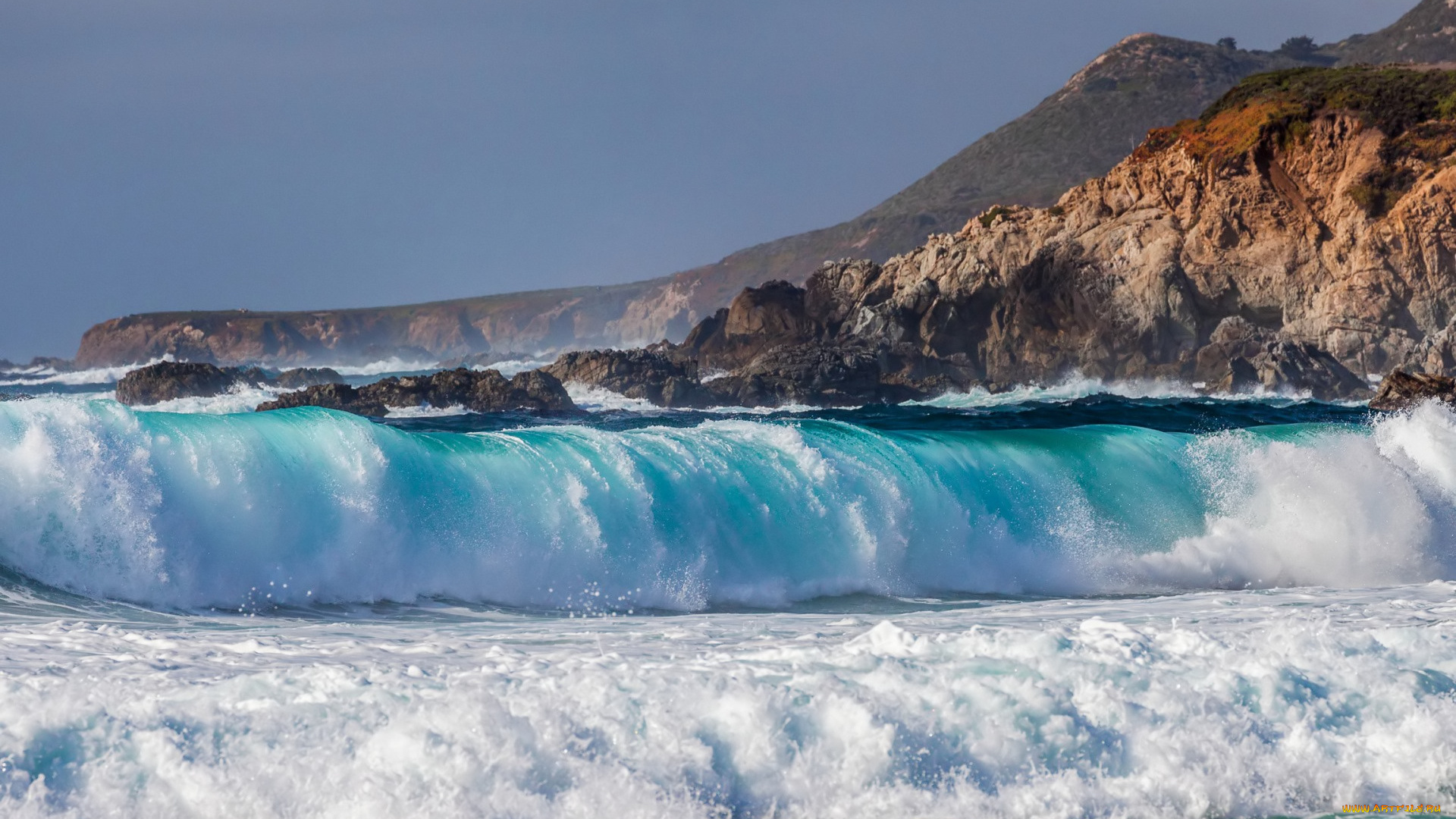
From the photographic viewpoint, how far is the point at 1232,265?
3966 centimetres

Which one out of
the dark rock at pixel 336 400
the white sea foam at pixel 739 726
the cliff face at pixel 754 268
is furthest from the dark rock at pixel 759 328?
the cliff face at pixel 754 268

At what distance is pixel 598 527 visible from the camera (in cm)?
1031

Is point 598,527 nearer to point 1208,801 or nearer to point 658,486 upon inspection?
point 658,486

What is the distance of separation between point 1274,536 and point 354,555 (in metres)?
9.32

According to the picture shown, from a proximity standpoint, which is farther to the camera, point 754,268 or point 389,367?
point 754,268

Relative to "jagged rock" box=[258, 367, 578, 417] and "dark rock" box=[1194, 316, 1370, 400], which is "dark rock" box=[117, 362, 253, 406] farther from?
"dark rock" box=[1194, 316, 1370, 400]

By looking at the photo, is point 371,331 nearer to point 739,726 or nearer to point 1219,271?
point 1219,271

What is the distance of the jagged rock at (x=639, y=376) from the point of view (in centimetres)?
3522

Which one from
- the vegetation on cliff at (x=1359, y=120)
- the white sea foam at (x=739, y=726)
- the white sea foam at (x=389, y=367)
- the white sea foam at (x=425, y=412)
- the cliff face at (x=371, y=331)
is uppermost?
the vegetation on cliff at (x=1359, y=120)

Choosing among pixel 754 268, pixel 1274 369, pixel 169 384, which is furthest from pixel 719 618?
pixel 754 268

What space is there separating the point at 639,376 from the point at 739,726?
3215 cm

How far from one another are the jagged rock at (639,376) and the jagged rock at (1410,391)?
17.8 m

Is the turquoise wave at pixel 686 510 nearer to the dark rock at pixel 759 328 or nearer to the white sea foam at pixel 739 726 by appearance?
the white sea foam at pixel 739 726

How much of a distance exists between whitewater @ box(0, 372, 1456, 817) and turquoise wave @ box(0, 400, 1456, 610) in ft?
0.12
